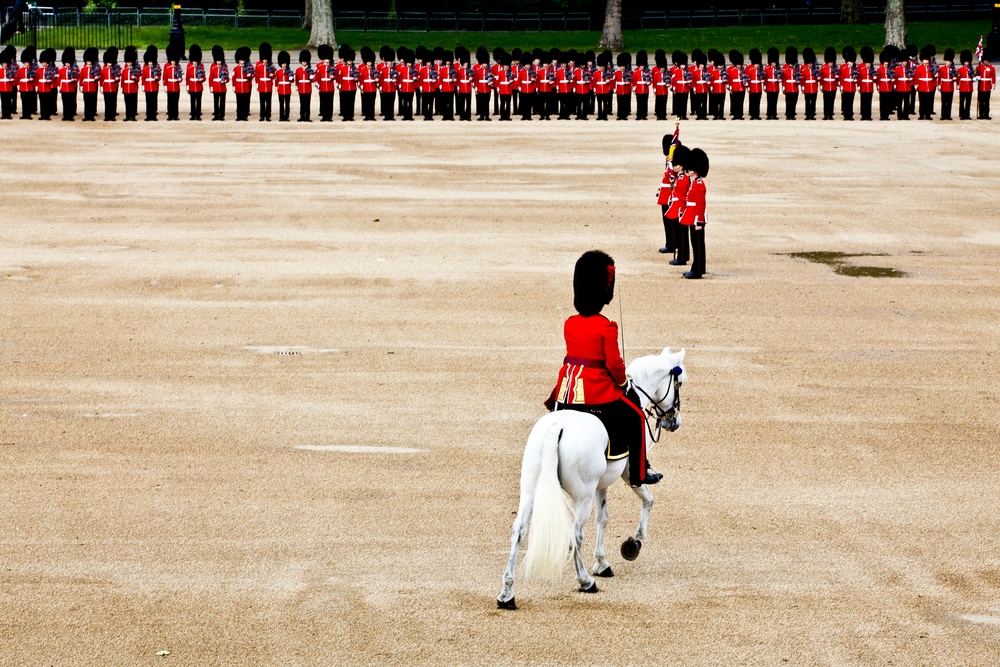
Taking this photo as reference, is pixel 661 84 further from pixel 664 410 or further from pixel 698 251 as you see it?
pixel 664 410

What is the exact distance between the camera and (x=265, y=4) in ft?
187

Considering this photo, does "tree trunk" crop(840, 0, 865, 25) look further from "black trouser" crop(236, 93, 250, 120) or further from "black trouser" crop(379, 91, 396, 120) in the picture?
"black trouser" crop(236, 93, 250, 120)

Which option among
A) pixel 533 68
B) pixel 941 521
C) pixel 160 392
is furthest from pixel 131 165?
pixel 941 521

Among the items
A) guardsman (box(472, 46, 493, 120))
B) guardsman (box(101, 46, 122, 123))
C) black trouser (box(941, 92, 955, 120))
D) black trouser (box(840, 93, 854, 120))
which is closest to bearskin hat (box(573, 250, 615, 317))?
guardsman (box(472, 46, 493, 120))

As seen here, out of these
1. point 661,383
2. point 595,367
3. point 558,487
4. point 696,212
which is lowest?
point 558,487

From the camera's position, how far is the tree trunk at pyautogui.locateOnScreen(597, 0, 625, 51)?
48094 millimetres

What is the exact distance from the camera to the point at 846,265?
15.7m

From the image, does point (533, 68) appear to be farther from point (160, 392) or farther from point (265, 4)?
point (265, 4)

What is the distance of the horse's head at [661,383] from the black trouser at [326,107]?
81.1 ft

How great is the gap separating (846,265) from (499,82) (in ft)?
55.6

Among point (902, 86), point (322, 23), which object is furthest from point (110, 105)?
point (322, 23)

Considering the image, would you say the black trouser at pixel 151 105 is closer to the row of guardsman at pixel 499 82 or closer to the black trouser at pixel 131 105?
the row of guardsman at pixel 499 82

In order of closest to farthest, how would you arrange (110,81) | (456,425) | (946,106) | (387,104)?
1. (456,425)
2. (110,81)
3. (387,104)
4. (946,106)

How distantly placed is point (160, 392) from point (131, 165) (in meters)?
13.6
